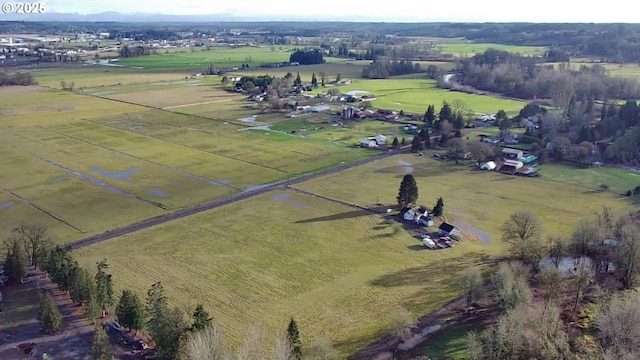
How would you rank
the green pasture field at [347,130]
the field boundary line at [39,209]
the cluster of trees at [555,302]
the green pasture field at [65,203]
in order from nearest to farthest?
the cluster of trees at [555,302] < the field boundary line at [39,209] < the green pasture field at [65,203] < the green pasture field at [347,130]

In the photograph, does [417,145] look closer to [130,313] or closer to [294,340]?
[294,340]

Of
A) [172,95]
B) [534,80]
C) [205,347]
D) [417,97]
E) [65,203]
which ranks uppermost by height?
[534,80]

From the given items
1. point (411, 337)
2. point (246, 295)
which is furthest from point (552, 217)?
point (246, 295)

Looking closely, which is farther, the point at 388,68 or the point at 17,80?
the point at 388,68

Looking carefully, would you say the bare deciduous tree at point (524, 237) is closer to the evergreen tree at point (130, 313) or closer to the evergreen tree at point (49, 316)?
the evergreen tree at point (130, 313)

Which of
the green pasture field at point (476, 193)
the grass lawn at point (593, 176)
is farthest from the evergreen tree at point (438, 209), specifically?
the grass lawn at point (593, 176)

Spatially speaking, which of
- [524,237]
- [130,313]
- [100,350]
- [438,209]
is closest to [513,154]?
[438,209]
